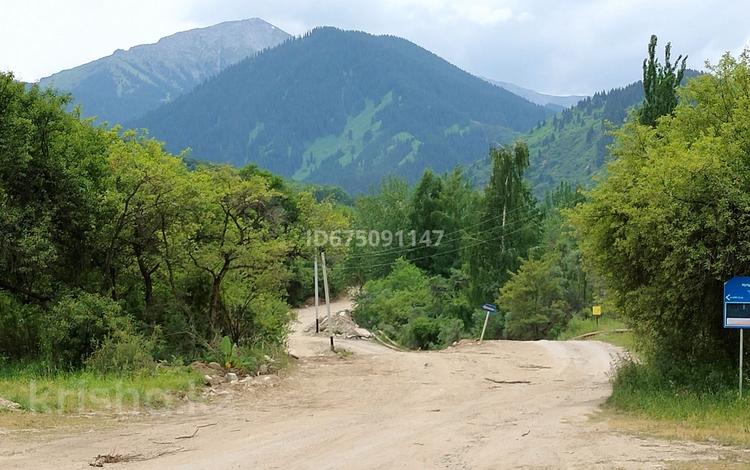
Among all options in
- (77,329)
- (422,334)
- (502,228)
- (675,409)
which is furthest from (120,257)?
(502,228)

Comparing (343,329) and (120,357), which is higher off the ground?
(120,357)

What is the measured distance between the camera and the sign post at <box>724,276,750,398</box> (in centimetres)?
1229

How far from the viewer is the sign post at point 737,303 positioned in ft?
40.3

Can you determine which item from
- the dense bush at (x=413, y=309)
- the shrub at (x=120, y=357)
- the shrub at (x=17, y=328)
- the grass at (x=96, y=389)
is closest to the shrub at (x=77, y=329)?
the shrub at (x=120, y=357)

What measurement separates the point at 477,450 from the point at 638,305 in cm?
547

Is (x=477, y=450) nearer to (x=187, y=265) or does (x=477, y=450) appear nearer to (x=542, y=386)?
(x=542, y=386)

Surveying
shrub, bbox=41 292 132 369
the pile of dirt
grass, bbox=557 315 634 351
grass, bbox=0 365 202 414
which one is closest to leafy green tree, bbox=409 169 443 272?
the pile of dirt

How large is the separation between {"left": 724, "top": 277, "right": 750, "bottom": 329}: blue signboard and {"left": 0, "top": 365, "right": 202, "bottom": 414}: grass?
1091 centimetres

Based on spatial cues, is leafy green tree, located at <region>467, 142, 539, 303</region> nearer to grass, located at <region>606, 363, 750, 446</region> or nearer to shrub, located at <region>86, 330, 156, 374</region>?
shrub, located at <region>86, 330, 156, 374</region>

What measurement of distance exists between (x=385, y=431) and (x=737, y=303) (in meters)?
6.49

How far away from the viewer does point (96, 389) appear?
49.2 feet

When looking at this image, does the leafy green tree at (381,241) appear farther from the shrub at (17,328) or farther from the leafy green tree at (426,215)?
the shrub at (17,328)

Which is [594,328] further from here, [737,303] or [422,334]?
[737,303]

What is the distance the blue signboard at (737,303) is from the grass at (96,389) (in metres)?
10.9
